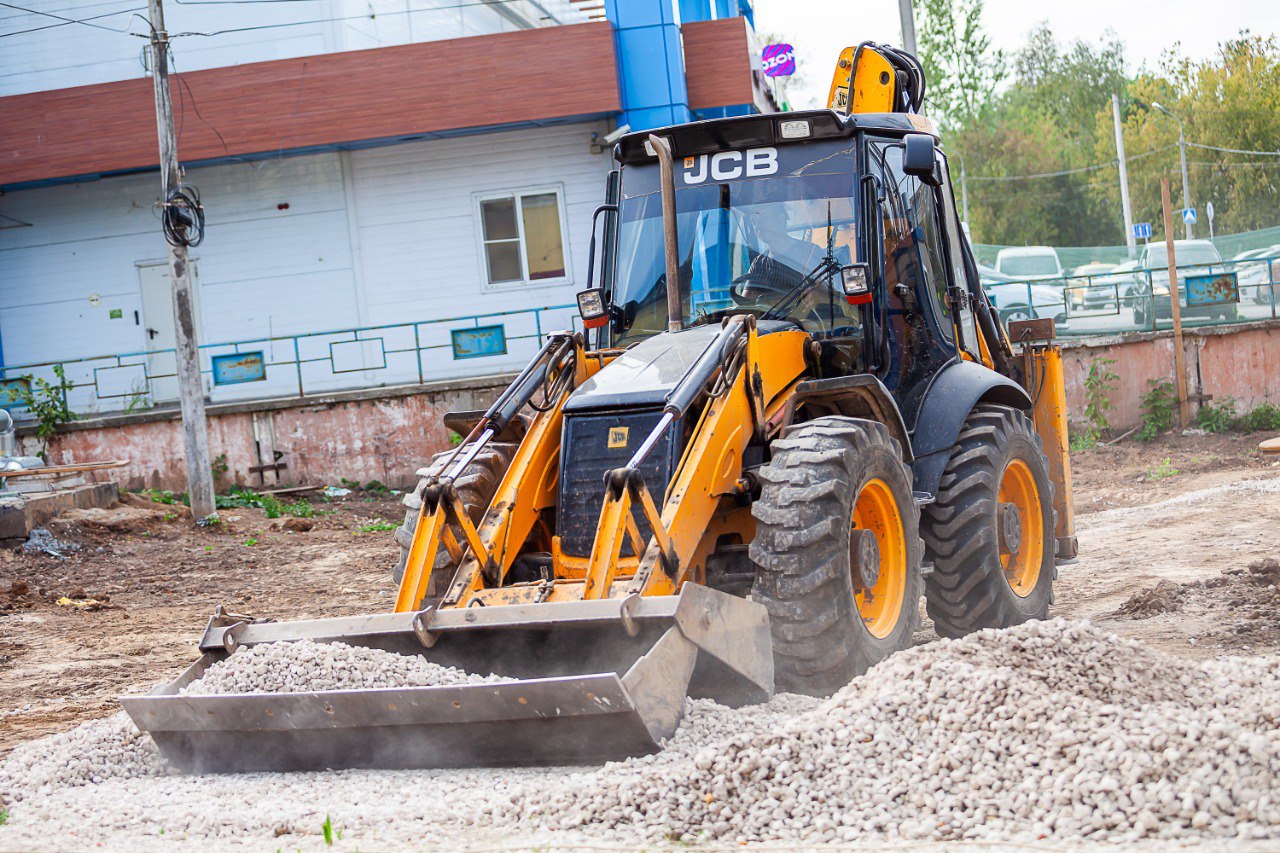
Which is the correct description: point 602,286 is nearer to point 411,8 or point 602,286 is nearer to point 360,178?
→ point 360,178

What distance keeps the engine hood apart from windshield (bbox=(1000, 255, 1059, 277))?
20975 mm

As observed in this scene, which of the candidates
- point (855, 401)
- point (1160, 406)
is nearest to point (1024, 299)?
point (1160, 406)

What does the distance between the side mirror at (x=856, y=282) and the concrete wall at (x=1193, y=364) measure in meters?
13.0

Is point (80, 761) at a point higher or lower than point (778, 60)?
lower

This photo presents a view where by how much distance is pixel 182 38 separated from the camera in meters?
21.1

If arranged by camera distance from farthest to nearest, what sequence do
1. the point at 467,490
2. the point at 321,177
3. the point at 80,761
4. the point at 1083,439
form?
the point at 321,177, the point at 1083,439, the point at 467,490, the point at 80,761

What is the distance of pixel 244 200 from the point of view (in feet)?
68.8

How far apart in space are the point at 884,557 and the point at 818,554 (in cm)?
85

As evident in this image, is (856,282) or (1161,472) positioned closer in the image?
(856,282)

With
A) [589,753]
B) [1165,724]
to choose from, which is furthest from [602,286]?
[1165,724]

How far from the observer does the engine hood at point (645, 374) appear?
607 cm

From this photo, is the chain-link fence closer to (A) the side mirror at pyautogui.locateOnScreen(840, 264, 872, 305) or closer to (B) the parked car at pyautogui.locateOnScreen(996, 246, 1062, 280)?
(B) the parked car at pyautogui.locateOnScreen(996, 246, 1062, 280)

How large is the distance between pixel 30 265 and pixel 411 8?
23.8 ft

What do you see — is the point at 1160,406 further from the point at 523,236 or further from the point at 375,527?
the point at 375,527
